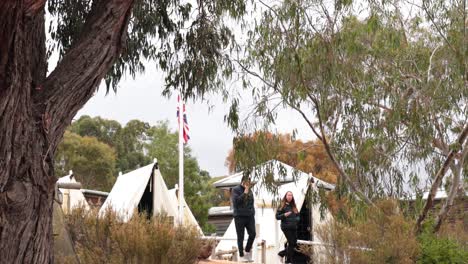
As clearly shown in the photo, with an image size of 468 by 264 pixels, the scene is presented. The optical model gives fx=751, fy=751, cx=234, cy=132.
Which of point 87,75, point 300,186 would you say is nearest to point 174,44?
point 87,75

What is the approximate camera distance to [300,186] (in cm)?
1616

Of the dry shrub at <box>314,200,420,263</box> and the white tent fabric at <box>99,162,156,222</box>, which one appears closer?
the dry shrub at <box>314,200,420,263</box>

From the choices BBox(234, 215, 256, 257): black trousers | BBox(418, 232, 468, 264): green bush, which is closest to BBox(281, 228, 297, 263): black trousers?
BBox(234, 215, 256, 257): black trousers

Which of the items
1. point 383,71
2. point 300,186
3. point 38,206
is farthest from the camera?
point 300,186

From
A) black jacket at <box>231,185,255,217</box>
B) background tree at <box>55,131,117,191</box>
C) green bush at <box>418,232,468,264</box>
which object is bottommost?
green bush at <box>418,232,468,264</box>

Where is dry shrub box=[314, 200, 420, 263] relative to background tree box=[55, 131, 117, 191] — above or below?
below

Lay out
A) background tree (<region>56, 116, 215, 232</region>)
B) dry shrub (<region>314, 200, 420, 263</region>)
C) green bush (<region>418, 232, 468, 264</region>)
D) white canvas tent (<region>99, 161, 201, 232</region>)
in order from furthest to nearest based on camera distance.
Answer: background tree (<region>56, 116, 215, 232</region>) < white canvas tent (<region>99, 161, 201, 232</region>) < green bush (<region>418, 232, 468, 264</region>) < dry shrub (<region>314, 200, 420, 263</region>)

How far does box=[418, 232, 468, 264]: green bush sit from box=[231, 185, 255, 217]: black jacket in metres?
2.72

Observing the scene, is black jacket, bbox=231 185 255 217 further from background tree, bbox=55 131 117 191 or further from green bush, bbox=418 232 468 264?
background tree, bbox=55 131 117 191

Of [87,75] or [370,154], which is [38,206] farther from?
[370,154]

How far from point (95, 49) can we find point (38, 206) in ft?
→ 5.01

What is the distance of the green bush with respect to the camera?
11398 mm

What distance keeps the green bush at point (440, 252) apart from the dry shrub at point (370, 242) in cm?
34

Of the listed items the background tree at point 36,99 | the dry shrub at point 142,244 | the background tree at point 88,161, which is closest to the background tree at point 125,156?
the background tree at point 88,161
